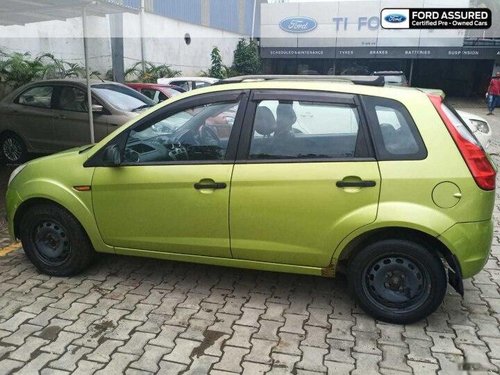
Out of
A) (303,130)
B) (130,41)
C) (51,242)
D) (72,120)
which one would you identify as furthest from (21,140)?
(130,41)

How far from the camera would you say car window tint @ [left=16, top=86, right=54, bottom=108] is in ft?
25.6

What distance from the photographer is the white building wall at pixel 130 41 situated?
1245cm

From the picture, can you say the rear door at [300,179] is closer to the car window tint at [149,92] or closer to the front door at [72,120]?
the front door at [72,120]

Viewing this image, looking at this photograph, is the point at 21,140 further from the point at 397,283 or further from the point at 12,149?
the point at 397,283

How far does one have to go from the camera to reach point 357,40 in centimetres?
2412

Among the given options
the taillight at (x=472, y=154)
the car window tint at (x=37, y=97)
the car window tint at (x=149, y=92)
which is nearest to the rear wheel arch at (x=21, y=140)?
the car window tint at (x=37, y=97)

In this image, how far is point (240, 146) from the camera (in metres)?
3.25

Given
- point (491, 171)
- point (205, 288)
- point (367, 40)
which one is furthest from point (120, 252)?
point (367, 40)

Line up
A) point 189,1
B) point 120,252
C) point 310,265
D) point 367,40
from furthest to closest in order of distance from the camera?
point 367,40 < point 189,1 < point 120,252 < point 310,265

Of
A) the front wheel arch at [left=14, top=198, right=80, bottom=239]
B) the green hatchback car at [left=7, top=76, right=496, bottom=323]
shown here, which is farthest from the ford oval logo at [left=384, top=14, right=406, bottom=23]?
the front wheel arch at [left=14, top=198, right=80, bottom=239]

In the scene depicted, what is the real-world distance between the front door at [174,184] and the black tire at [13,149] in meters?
5.34

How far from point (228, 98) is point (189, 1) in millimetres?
19651

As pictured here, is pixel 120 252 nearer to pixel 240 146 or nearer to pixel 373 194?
pixel 240 146

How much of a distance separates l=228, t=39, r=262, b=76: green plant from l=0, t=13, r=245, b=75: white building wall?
0.47m
